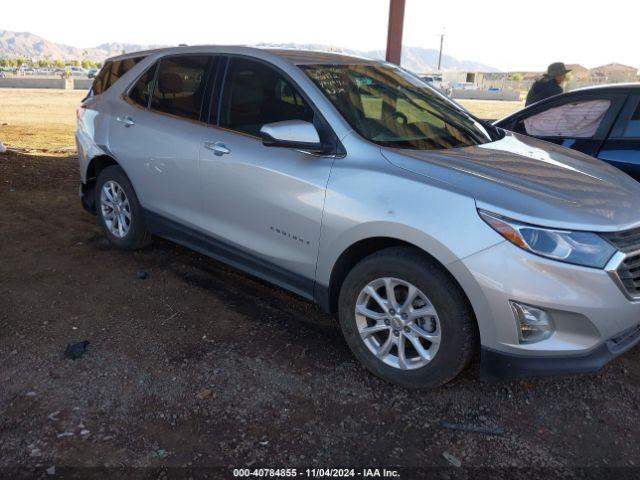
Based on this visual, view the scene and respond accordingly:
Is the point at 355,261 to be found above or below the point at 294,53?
below

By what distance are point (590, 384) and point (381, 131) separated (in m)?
1.89

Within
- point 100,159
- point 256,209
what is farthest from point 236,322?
point 100,159

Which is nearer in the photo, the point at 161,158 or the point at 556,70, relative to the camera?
the point at 161,158

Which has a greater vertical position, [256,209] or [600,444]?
[256,209]

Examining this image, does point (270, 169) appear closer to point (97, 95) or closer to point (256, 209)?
point (256, 209)

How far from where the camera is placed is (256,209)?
11.4ft

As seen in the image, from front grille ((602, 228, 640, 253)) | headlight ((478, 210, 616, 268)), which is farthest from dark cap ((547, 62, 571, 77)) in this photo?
headlight ((478, 210, 616, 268))

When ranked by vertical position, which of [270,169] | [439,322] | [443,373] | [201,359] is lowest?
[201,359]

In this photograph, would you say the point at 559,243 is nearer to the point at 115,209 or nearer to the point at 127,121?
the point at 127,121

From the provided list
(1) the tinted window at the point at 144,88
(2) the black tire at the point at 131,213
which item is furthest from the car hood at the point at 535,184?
(2) the black tire at the point at 131,213

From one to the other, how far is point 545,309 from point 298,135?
1558 millimetres

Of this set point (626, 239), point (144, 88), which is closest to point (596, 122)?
point (626, 239)

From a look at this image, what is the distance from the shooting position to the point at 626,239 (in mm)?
2625

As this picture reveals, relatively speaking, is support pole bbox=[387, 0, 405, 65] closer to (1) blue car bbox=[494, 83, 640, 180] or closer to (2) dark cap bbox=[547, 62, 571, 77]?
(2) dark cap bbox=[547, 62, 571, 77]
